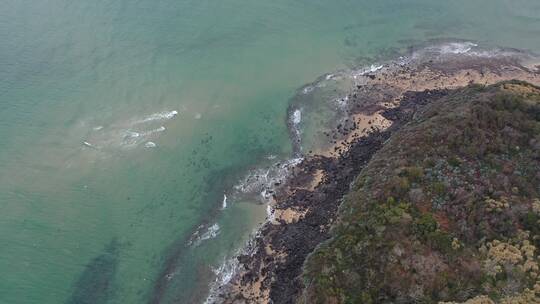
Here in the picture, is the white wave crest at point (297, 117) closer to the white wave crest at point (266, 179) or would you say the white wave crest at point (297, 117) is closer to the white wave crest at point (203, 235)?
the white wave crest at point (266, 179)

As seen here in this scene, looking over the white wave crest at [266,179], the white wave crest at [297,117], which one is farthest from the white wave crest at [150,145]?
the white wave crest at [297,117]

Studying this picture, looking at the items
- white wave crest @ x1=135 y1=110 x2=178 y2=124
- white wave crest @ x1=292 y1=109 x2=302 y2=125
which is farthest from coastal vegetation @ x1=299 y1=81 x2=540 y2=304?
white wave crest @ x1=135 y1=110 x2=178 y2=124

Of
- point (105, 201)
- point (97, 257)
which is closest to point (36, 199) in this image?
point (105, 201)

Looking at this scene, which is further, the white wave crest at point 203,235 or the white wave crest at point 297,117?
A: the white wave crest at point 297,117

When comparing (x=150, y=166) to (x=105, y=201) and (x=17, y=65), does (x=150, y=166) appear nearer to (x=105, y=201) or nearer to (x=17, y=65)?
(x=105, y=201)

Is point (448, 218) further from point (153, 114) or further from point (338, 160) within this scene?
point (153, 114)

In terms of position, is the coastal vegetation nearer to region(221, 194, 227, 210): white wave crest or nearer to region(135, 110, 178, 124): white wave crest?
region(221, 194, 227, 210): white wave crest

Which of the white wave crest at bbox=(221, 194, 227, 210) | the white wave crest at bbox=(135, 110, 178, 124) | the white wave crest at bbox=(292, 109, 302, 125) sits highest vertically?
the white wave crest at bbox=(135, 110, 178, 124)
